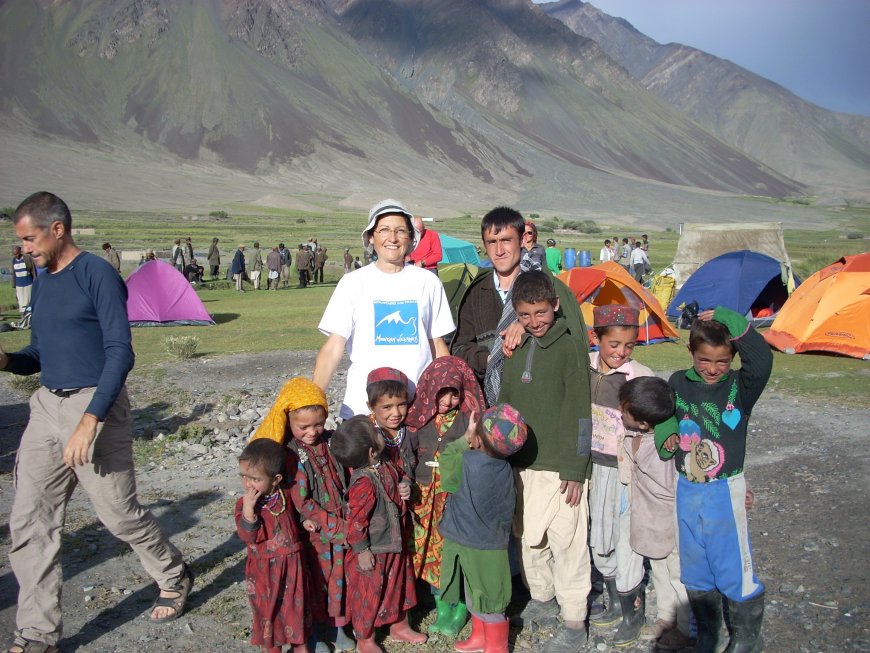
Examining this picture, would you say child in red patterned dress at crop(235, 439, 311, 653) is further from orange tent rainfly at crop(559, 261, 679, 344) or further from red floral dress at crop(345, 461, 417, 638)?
orange tent rainfly at crop(559, 261, 679, 344)

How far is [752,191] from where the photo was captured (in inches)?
5020

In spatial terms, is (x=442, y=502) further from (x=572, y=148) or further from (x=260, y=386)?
(x=572, y=148)

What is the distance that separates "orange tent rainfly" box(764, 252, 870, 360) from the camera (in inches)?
442

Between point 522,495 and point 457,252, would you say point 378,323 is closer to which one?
point 522,495

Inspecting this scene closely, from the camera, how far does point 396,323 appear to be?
376cm

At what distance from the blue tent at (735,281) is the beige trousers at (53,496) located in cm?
1218

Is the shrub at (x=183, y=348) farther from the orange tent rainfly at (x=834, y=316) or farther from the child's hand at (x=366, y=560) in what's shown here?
the orange tent rainfly at (x=834, y=316)

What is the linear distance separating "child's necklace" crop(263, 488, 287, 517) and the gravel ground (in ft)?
2.36

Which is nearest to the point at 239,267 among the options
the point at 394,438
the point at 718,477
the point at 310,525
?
the point at 394,438

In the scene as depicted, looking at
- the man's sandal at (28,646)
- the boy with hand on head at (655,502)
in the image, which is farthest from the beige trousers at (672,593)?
the man's sandal at (28,646)

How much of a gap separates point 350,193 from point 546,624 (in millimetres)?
80432

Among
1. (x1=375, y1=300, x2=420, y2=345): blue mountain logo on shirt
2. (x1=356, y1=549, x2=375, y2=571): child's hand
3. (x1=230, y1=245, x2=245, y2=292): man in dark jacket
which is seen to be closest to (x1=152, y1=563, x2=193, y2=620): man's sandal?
(x1=356, y1=549, x2=375, y2=571): child's hand

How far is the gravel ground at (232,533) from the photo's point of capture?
3.68 m

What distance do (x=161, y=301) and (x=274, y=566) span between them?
12992 mm
